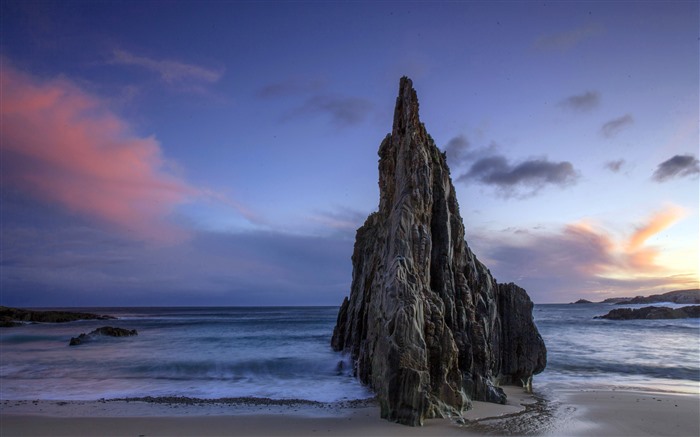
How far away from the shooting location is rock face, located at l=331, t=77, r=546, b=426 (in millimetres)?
11633

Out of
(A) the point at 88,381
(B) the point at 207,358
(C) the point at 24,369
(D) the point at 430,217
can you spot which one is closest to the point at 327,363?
(B) the point at 207,358

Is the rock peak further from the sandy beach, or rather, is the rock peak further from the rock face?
the sandy beach

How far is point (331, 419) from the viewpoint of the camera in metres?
12.6

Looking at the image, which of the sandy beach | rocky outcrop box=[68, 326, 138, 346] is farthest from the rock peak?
rocky outcrop box=[68, 326, 138, 346]

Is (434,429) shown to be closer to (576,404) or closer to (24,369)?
(576,404)

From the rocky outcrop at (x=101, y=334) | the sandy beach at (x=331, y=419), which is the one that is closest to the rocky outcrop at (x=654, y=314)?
the sandy beach at (x=331, y=419)

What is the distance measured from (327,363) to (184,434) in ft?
49.2

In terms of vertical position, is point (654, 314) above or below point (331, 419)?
below

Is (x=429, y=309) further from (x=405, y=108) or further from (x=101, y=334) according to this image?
(x=101, y=334)

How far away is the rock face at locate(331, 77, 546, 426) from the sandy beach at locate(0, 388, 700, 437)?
833mm

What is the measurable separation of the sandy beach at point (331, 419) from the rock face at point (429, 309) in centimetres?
83

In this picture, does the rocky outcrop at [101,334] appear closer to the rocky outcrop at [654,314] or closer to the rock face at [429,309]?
the rock face at [429,309]

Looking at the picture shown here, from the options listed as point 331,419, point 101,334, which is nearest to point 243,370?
point 331,419

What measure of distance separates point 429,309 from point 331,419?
13.7ft
